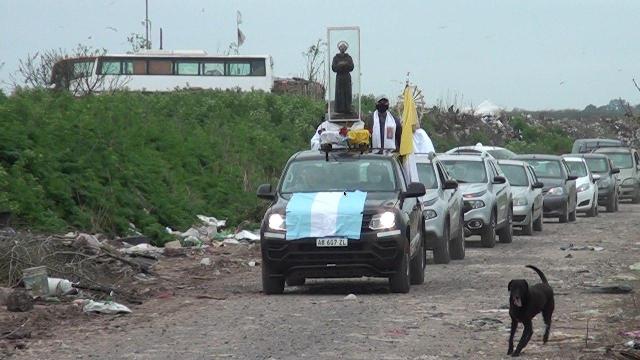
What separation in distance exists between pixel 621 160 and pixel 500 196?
24.0m

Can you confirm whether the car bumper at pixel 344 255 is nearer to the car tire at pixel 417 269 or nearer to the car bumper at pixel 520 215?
the car tire at pixel 417 269

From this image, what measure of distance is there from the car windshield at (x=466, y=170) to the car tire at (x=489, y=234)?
1.04 metres

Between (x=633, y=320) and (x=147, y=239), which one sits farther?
(x=147, y=239)

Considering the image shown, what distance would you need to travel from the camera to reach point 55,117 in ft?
81.9

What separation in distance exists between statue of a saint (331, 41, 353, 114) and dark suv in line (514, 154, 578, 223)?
1195cm

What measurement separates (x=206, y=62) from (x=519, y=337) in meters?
44.7

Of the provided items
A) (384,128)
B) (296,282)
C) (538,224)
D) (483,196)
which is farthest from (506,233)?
(296,282)

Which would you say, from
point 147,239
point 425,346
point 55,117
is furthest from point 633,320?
point 55,117

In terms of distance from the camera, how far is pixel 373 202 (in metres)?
16.7

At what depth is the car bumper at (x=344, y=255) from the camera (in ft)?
53.2

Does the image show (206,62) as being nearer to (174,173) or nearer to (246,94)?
(246,94)

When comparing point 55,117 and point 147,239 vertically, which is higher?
point 55,117

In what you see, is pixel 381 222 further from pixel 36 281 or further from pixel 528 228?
pixel 528 228

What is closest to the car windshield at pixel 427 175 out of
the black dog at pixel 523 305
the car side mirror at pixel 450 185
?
the car side mirror at pixel 450 185
